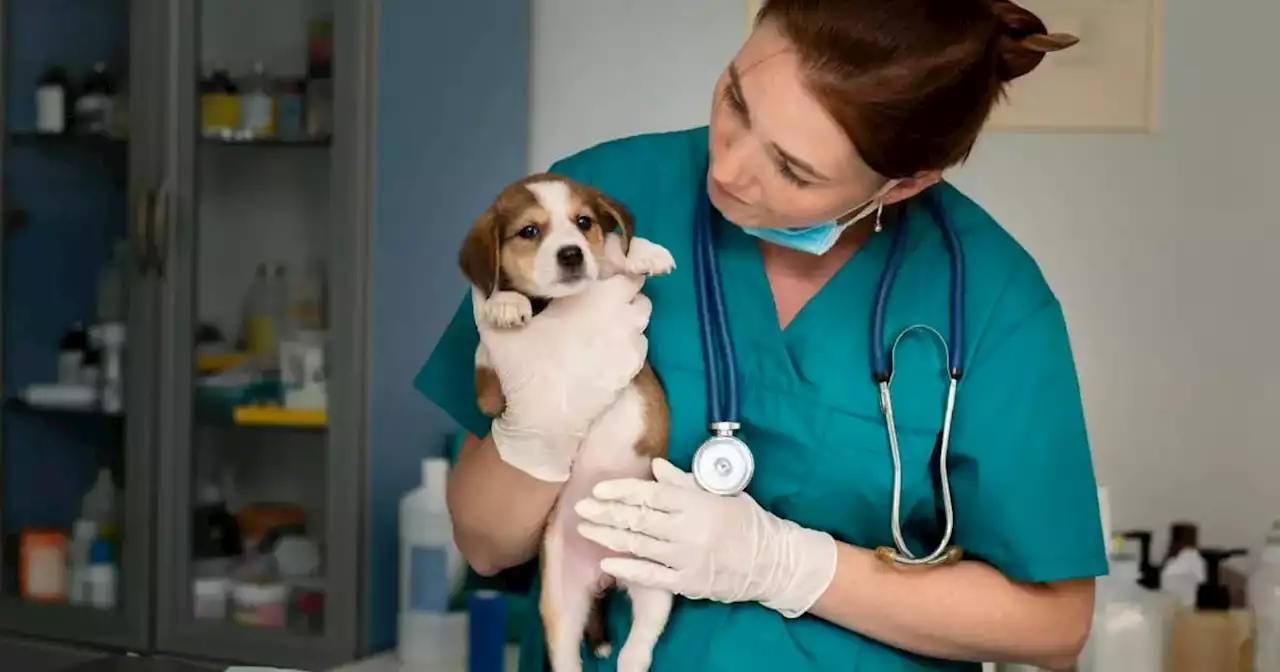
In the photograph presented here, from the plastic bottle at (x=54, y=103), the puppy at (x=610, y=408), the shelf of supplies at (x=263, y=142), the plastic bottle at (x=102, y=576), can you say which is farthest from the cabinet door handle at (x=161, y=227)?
the puppy at (x=610, y=408)

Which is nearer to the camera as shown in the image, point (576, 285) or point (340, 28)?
point (576, 285)

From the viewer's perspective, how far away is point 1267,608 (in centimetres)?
172

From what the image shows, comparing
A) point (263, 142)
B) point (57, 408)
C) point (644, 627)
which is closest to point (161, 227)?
point (263, 142)

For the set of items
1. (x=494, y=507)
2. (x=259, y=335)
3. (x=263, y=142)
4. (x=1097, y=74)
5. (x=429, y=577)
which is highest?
(x=1097, y=74)

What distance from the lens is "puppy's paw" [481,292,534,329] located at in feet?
3.33

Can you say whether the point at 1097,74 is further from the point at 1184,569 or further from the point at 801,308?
the point at 801,308

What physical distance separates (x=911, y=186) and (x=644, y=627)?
465 millimetres

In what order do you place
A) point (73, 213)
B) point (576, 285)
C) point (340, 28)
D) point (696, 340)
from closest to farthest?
point (576, 285) → point (696, 340) → point (340, 28) → point (73, 213)

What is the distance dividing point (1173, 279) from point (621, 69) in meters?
1.00

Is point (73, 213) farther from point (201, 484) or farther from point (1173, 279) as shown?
point (1173, 279)

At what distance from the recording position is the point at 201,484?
2191 mm

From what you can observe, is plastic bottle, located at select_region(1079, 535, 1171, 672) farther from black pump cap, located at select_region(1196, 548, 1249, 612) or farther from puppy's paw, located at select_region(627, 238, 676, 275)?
puppy's paw, located at select_region(627, 238, 676, 275)

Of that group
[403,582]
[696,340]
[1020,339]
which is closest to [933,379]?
[1020,339]

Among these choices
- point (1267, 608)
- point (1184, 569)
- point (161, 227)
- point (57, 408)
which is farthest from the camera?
point (57, 408)
